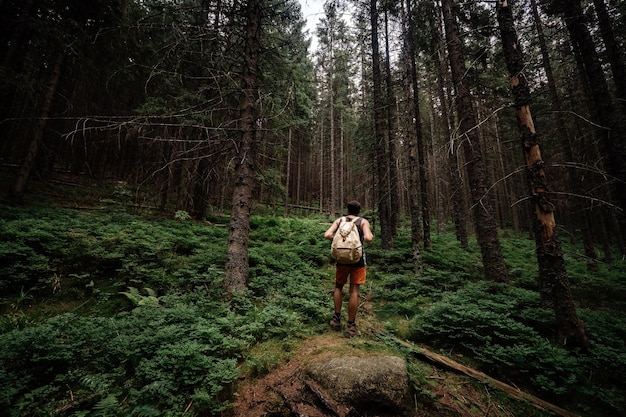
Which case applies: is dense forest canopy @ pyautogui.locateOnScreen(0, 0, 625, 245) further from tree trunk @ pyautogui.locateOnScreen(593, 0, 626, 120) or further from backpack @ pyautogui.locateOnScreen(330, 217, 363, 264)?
backpack @ pyautogui.locateOnScreen(330, 217, 363, 264)

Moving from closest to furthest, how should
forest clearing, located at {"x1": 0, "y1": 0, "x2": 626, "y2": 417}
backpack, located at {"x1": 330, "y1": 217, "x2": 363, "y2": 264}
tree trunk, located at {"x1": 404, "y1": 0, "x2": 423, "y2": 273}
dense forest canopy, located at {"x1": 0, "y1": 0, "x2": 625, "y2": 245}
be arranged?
forest clearing, located at {"x1": 0, "y1": 0, "x2": 626, "y2": 417}, backpack, located at {"x1": 330, "y1": 217, "x2": 363, "y2": 264}, dense forest canopy, located at {"x1": 0, "y1": 0, "x2": 625, "y2": 245}, tree trunk, located at {"x1": 404, "y1": 0, "x2": 423, "y2": 273}

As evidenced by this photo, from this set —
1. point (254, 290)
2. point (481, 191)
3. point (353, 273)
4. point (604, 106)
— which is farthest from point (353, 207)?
point (604, 106)

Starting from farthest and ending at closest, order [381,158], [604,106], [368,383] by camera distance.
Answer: [381,158] → [604,106] → [368,383]

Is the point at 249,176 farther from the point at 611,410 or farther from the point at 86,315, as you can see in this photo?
the point at 611,410

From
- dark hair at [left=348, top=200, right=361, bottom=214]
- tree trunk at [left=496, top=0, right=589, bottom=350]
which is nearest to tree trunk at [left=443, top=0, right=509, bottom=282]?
tree trunk at [left=496, top=0, right=589, bottom=350]

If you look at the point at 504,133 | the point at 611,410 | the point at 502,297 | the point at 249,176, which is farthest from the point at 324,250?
the point at 504,133

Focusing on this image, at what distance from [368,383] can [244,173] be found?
15.0ft

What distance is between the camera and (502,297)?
552 centimetres

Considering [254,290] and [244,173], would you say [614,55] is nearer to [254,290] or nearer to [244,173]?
[244,173]

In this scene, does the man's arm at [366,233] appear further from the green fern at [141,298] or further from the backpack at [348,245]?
the green fern at [141,298]

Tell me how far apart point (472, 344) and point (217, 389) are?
395cm

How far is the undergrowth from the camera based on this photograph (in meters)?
2.82

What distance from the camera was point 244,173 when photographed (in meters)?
5.67

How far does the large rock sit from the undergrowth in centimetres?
90
